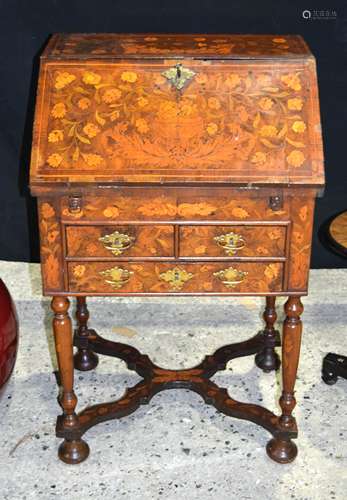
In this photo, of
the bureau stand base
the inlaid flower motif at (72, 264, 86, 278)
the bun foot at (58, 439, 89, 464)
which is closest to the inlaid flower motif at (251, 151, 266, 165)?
the inlaid flower motif at (72, 264, 86, 278)

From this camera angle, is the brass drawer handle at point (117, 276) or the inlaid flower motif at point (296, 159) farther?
the brass drawer handle at point (117, 276)

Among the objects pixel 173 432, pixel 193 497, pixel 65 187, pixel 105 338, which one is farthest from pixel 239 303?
pixel 65 187

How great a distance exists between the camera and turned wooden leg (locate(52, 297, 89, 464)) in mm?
2971

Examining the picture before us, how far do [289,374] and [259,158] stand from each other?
81 centimetres

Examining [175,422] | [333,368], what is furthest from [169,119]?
[333,368]

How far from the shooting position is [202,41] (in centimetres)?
312

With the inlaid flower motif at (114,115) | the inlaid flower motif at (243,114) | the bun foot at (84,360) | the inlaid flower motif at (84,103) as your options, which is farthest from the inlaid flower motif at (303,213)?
the bun foot at (84,360)

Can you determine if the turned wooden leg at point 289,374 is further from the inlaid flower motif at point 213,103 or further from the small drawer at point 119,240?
the inlaid flower motif at point 213,103

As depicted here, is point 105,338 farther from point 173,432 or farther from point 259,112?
point 259,112

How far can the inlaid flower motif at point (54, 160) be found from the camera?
279 cm

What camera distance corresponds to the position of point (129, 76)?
287 cm

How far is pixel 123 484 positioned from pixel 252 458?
50 cm

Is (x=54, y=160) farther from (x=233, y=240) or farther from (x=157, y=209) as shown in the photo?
(x=233, y=240)

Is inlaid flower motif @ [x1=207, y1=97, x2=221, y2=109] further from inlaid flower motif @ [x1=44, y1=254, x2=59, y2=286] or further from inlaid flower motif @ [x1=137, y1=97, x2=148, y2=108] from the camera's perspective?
inlaid flower motif @ [x1=44, y1=254, x2=59, y2=286]
